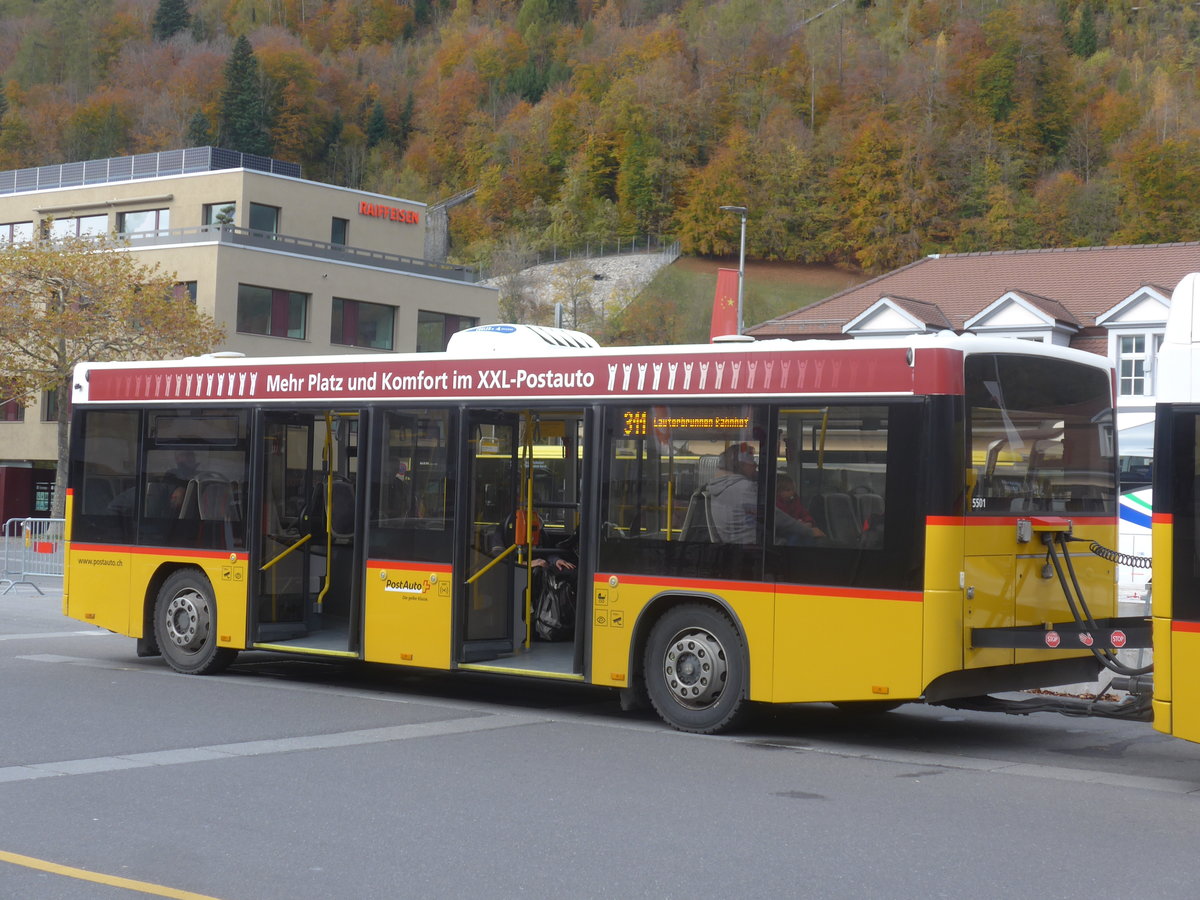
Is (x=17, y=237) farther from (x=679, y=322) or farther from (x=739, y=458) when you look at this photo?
(x=739, y=458)

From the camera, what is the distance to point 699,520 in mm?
10562

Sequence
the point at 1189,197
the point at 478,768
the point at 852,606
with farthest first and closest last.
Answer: the point at 1189,197
the point at 852,606
the point at 478,768

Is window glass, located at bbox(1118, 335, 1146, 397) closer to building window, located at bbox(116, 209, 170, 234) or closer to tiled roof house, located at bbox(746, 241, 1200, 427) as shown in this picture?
tiled roof house, located at bbox(746, 241, 1200, 427)

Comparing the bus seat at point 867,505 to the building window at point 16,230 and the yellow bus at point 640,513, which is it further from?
the building window at point 16,230

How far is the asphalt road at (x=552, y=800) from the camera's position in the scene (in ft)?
20.9

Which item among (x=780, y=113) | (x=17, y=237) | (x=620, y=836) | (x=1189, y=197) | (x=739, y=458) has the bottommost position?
(x=620, y=836)

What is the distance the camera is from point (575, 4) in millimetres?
151000

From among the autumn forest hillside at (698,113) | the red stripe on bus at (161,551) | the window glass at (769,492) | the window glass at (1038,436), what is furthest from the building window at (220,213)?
the autumn forest hillside at (698,113)

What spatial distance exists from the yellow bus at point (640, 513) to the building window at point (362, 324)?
37952 millimetres

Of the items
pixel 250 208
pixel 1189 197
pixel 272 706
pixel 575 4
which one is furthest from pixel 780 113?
pixel 272 706

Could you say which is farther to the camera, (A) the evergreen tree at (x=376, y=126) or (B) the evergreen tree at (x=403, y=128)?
(B) the evergreen tree at (x=403, y=128)

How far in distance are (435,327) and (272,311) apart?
7474 millimetres

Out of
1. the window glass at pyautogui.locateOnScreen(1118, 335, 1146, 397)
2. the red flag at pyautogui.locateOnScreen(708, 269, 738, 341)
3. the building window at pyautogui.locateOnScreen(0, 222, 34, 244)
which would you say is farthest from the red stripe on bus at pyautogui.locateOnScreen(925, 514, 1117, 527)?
the building window at pyautogui.locateOnScreen(0, 222, 34, 244)

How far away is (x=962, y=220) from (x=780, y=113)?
73.6 feet
